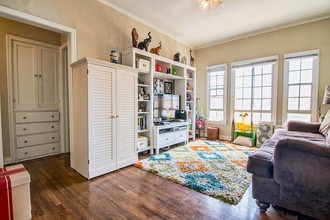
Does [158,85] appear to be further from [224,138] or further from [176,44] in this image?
[224,138]

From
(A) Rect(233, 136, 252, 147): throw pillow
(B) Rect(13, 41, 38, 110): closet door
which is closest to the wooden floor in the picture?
(B) Rect(13, 41, 38, 110): closet door

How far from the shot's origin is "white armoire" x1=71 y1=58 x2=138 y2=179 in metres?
2.30

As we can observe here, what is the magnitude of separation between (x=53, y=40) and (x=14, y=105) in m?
1.51

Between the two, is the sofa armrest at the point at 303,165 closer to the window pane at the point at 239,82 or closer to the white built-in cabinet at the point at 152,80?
the white built-in cabinet at the point at 152,80

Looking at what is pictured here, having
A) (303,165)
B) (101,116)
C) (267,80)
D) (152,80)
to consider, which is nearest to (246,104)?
(267,80)

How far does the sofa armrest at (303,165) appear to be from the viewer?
137 cm

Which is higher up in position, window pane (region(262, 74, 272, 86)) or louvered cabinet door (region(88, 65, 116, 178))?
window pane (region(262, 74, 272, 86))

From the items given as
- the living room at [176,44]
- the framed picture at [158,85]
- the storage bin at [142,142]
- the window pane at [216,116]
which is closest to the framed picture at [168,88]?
the framed picture at [158,85]

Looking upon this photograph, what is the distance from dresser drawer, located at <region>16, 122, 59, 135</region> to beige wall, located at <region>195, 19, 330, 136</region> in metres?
4.04

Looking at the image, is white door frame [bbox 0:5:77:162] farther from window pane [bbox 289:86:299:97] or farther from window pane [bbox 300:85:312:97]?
window pane [bbox 300:85:312:97]

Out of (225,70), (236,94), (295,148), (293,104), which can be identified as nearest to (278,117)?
(293,104)

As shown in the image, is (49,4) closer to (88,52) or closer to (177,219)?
(88,52)

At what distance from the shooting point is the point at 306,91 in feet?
→ 12.1

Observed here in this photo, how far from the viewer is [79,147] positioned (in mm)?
2473
